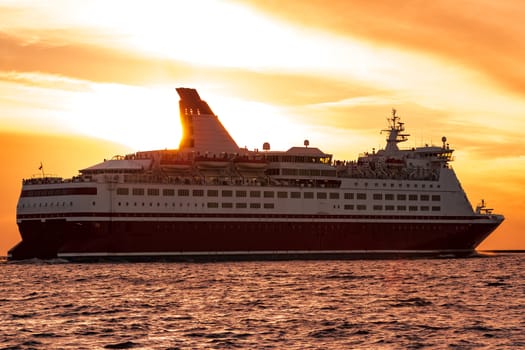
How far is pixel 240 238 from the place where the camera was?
304 feet

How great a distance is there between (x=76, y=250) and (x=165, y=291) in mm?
31506

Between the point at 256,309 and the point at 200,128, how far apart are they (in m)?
54.8

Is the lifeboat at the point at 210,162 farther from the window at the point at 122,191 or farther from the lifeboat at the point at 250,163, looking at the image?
the window at the point at 122,191

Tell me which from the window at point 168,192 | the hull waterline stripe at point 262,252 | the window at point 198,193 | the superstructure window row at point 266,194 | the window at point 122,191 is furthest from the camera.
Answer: the window at point 198,193

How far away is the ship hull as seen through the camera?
84.6 metres

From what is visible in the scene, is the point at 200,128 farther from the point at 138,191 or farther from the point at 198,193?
the point at 138,191

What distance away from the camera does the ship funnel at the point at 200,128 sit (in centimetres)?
9794

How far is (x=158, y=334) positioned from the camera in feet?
121

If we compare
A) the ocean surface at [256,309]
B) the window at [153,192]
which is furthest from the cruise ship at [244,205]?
the ocean surface at [256,309]

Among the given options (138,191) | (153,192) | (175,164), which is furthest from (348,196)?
(138,191)

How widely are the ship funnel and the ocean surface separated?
26.0m

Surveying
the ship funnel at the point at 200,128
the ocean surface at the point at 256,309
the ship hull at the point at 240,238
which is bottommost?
the ocean surface at the point at 256,309

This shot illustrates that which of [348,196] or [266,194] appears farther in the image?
[348,196]

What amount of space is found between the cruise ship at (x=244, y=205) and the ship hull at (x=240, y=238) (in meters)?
0.11
